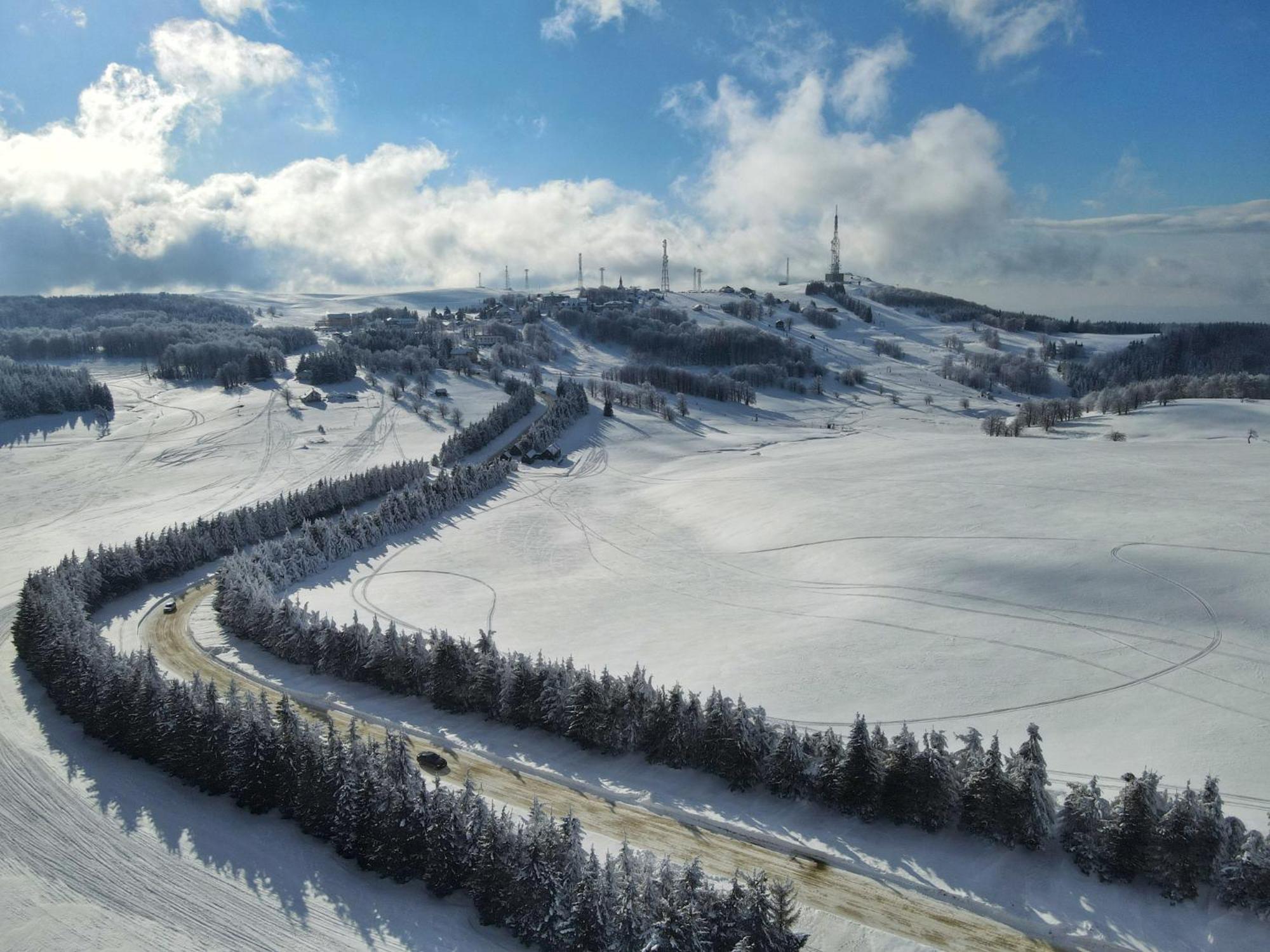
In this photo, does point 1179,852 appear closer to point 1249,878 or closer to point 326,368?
point 1249,878

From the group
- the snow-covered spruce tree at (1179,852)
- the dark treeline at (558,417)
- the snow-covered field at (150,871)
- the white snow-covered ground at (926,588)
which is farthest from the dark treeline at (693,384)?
the snow-covered spruce tree at (1179,852)

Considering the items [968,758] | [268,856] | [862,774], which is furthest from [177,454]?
[968,758]

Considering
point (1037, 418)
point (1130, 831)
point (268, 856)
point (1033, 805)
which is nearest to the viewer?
point (1130, 831)

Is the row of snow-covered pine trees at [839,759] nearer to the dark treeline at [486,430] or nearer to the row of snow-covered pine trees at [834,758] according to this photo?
the row of snow-covered pine trees at [834,758]

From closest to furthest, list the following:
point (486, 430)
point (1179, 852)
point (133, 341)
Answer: point (1179, 852) < point (486, 430) < point (133, 341)

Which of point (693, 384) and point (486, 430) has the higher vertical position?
point (693, 384)

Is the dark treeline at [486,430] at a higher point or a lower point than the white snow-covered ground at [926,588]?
higher
